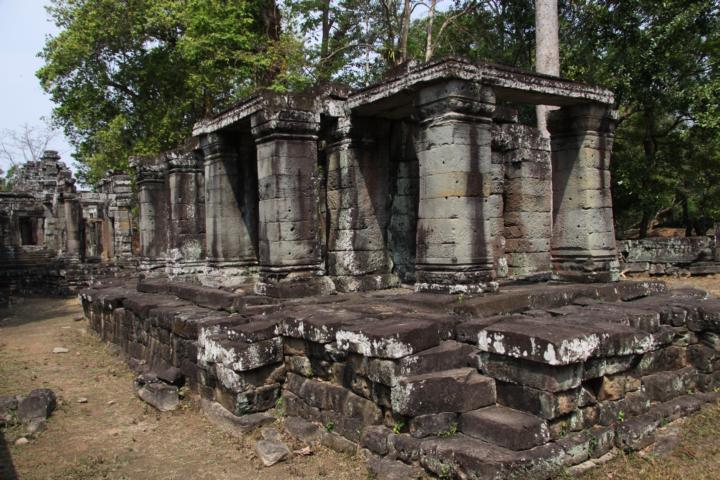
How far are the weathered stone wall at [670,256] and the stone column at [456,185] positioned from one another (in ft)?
42.6

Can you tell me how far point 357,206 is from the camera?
9.38 meters

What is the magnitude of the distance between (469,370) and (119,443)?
4046 millimetres

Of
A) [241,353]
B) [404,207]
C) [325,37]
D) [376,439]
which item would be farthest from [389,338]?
[325,37]

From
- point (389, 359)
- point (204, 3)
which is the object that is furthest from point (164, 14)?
point (389, 359)

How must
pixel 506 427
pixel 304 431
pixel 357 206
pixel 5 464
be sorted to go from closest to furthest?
pixel 506 427
pixel 5 464
pixel 304 431
pixel 357 206

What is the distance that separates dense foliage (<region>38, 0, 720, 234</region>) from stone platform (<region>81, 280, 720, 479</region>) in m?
12.1

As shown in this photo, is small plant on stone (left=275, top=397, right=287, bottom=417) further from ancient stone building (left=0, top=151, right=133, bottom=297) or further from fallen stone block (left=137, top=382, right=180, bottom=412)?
ancient stone building (left=0, top=151, right=133, bottom=297)

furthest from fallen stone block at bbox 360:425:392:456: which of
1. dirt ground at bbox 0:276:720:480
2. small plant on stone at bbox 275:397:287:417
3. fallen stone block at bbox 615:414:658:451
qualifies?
fallen stone block at bbox 615:414:658:451

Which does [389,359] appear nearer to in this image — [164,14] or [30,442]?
[30,442]

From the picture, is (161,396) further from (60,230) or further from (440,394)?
(60,230)

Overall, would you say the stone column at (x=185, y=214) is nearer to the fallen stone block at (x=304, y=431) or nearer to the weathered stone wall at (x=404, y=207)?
the weathered stone wall at (x=404, y=207)

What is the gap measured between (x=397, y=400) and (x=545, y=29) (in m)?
12.4

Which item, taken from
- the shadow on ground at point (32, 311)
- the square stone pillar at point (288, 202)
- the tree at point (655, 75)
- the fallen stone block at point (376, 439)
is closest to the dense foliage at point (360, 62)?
the tree at point (655, 75)

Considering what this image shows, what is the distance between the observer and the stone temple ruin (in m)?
5.03
